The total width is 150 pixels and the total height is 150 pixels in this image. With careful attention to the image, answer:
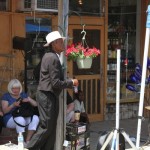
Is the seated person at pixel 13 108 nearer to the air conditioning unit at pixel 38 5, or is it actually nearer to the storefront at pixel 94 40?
the storefront at pixel 94 40

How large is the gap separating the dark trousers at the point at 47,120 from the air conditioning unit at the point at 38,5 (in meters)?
2.08

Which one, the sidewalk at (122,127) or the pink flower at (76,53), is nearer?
the pink flower at (76,53)

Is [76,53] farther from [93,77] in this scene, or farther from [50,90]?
[93,77]

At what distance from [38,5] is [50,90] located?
2201 millimetres

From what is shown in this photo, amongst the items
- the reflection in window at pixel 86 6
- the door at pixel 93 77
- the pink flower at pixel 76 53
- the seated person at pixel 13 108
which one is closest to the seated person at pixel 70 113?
the seated person at pixel 13 108

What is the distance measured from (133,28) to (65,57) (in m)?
4.28

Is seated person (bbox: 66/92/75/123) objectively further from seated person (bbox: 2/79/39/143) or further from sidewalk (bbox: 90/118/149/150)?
sidewalk (bbox: 90/118/149/150)

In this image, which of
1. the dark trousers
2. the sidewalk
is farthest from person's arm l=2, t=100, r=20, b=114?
the sidewalk

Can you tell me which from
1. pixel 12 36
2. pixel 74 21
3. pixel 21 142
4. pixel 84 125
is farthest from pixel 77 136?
pixel 74 21

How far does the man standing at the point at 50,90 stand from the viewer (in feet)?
18.4

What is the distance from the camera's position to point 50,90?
5.70 metres

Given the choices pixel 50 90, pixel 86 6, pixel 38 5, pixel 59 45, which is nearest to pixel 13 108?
pixel 50 90

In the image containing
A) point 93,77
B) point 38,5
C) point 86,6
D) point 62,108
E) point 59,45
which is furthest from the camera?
point 93,77

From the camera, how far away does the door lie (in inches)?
350
